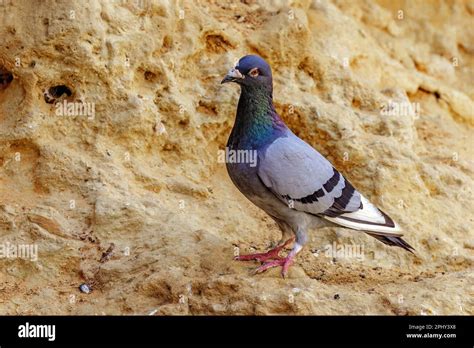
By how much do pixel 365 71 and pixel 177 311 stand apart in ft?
13.3

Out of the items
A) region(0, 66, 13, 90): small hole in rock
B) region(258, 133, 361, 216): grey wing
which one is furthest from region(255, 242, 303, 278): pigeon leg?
region(0, 66, 13, 90): small hole in rock

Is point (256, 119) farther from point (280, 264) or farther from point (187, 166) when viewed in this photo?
point (187, 166)

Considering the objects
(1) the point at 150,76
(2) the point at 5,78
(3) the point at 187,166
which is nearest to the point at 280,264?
(3) the point at 187,166

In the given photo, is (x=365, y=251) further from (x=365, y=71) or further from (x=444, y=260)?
(x=365, y=71)

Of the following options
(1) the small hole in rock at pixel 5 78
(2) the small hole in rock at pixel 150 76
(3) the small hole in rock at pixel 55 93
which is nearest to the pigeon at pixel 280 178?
(2) the small hole in rock at pixel 150 76

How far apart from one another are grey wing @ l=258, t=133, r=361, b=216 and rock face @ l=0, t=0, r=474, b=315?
53cm

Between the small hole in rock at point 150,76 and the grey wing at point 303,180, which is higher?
the small hole in rock at point 150,76

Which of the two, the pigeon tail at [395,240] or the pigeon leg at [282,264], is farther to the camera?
the pigeon tail at [395,240]

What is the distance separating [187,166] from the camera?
7.46m

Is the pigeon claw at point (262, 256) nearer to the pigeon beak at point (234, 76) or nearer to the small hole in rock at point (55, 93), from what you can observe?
the pigeon beak at point (234, 76)

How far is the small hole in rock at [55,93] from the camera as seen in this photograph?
6992 millimetres

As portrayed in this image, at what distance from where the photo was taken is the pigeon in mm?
6164

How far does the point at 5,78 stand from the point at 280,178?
2615mm

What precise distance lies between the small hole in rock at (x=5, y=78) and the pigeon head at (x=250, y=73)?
2.01 metres
